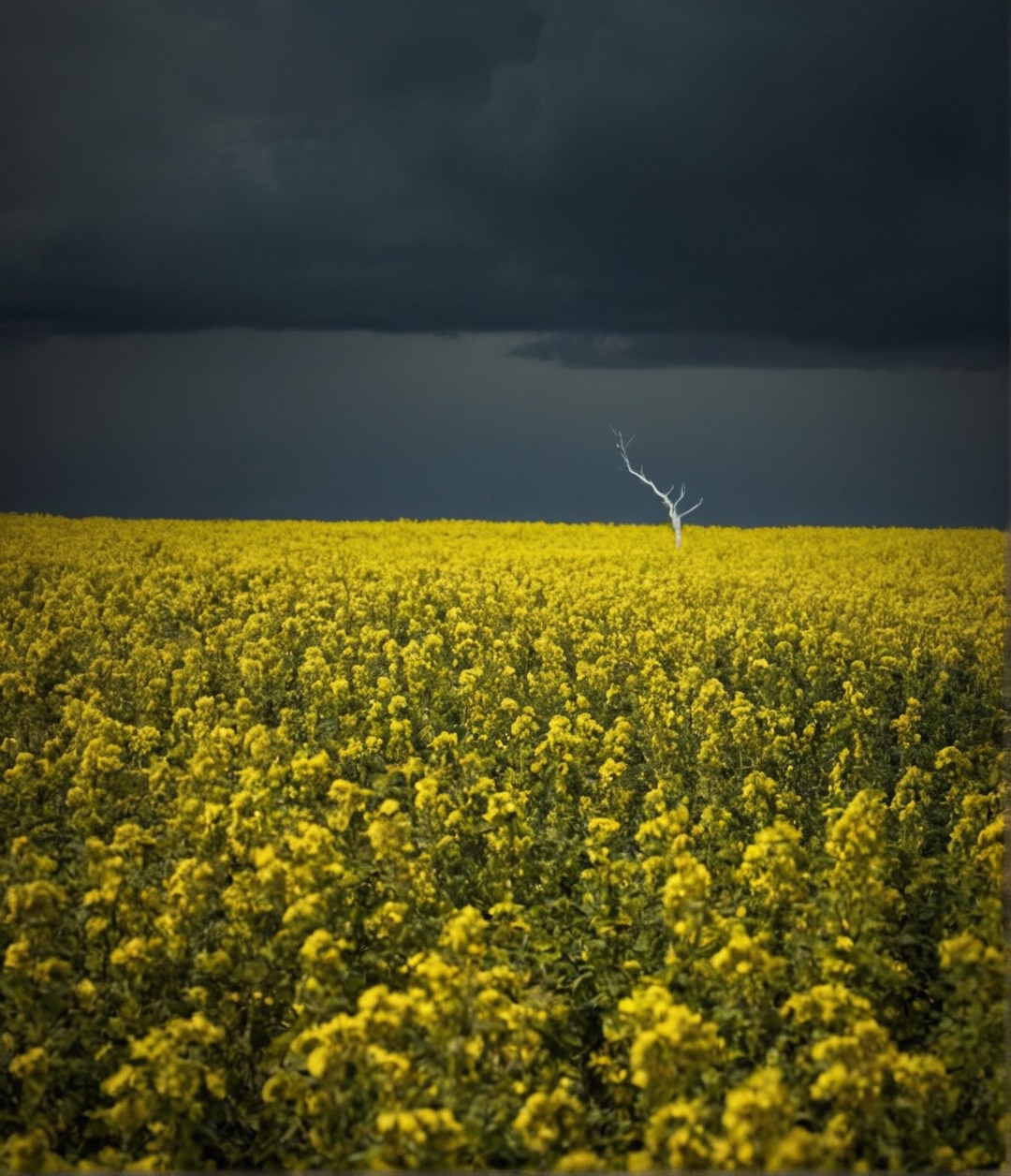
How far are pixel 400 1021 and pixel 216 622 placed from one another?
52.4ft

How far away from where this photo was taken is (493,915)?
8180 millimetres

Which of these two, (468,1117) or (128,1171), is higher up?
(468,1117)

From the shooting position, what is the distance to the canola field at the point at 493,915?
6.03 metres

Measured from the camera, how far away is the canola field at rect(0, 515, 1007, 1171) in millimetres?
6031

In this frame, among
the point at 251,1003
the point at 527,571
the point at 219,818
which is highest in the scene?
the point at 527,571

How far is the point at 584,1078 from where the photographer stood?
7516mm

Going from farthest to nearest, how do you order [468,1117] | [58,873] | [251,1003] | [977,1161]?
[58,873]
[251,1003]
[977,1161]
[468,1117]

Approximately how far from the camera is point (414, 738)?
552 inches

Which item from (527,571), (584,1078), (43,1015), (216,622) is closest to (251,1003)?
(43,1015)

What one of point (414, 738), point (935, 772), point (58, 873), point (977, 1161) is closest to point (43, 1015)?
point (58, 873)

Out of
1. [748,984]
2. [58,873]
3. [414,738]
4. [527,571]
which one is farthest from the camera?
[527,571]

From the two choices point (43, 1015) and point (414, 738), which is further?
point (414, 738)

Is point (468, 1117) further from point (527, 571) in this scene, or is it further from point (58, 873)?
point (527, 571)

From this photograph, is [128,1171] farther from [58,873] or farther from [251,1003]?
[58,873]
